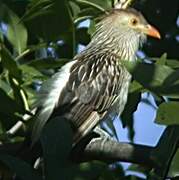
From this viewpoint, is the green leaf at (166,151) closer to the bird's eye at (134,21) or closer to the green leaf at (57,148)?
the green leaf at (57,148)

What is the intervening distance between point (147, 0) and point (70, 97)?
0.86m

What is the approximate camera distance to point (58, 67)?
13.0 feet

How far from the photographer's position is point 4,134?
314 cm

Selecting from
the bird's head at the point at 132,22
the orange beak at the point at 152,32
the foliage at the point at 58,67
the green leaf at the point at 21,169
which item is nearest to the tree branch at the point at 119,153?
the foliage at the point at 58,67

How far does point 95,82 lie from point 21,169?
2.97 metres

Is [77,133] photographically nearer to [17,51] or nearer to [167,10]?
[17,51]

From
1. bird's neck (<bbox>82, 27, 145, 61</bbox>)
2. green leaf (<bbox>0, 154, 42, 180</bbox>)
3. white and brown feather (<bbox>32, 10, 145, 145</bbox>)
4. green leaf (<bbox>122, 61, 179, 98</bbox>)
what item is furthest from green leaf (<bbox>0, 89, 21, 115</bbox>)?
bird's neck (<bbox>82, 27, 145, 61</bbox>)

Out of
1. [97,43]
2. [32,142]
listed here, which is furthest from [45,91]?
[97,43]

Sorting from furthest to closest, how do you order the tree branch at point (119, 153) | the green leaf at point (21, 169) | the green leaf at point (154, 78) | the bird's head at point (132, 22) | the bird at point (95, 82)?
the bird's head at point (132, 22), the bird at point (95, 82), the tree branch at point (119, 153), the green leaf at point (21, 169), the green leaf at point (154, 78)

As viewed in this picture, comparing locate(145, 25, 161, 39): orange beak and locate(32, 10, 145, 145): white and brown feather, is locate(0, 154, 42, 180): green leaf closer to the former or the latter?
locate(32, 10, 145, 145): white and brown feather

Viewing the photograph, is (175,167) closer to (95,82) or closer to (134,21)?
(95,82)

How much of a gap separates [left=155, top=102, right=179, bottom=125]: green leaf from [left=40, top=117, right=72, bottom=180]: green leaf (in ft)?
1.19

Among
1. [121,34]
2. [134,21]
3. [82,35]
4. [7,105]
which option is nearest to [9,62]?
[7,105]

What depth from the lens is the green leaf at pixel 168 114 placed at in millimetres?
2088
